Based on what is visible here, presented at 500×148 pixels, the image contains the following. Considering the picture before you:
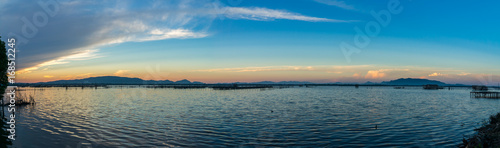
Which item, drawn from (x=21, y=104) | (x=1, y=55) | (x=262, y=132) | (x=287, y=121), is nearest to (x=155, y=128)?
(x=262, y=132)

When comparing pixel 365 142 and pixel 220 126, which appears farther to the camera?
pixel 220 126

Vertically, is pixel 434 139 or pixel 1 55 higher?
pixel 1 55

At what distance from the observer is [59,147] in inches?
647

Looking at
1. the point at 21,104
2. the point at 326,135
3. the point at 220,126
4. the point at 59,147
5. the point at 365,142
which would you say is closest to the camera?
the point at 59,147

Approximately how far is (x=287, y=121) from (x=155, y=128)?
1236cm

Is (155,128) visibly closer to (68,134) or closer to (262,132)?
(68,134)

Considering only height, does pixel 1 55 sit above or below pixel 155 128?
above

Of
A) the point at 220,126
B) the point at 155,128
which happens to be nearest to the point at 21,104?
the point at 155,128

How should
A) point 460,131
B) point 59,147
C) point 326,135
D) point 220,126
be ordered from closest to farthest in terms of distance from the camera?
1. point 59,147
2. point 326,135
3. point 460,131
4. point 220,126

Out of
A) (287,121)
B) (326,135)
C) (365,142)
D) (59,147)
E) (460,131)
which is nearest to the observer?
(59,147)

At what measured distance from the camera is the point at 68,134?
20281 mm

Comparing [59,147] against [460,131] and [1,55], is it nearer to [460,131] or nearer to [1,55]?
[1,55]

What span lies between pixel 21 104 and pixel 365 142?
50.5 meters

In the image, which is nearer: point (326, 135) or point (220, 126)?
point (326, 135)
